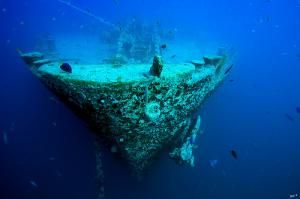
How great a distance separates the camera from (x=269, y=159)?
11.9 m

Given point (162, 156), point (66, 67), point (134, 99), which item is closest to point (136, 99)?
point (134, 99)

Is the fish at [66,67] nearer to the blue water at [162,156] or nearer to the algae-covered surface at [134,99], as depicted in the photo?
the algae-covered surface at [134,99]

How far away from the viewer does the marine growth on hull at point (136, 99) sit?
12.9ft

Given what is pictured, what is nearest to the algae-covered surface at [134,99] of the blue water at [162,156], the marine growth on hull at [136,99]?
the marine growth on hull at [136,99]

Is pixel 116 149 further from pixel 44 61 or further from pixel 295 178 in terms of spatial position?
pixel 295 178

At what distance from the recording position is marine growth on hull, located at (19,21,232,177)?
12.9 ft

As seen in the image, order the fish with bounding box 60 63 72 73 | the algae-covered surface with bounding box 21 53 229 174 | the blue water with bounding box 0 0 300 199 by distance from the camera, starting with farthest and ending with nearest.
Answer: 1. the blue water with bounding box 0 0 300 199
2. the fish with bounding box 60 63 72 73
3. the algae-covered surface with bounding box 21 53 229 174

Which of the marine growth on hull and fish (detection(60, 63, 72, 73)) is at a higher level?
fish (detection(60, 63, 72, 73))

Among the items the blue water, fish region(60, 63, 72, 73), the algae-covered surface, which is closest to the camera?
the algae-covered surface

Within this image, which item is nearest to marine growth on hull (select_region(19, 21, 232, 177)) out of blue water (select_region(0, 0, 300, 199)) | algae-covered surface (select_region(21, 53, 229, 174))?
algae-covered surface (select_region(21, 53, 229, 174))

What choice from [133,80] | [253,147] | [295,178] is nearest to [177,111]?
[133,80]

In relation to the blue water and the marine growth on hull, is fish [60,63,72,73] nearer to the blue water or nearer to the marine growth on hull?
the marine growth on hull

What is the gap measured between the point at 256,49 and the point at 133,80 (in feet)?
76.3

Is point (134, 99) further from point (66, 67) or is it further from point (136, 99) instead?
point (66, 67)
